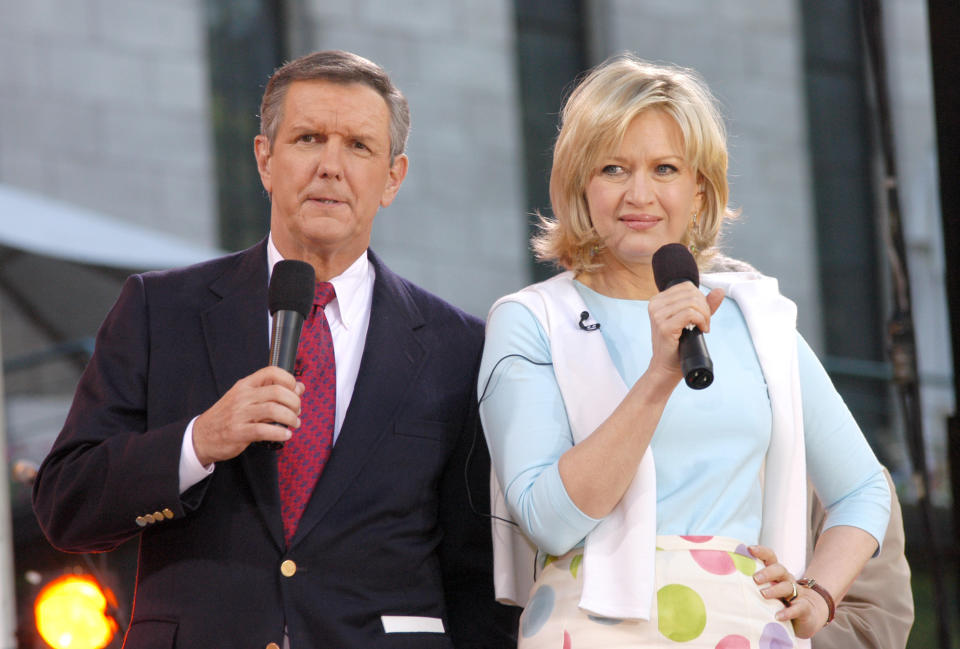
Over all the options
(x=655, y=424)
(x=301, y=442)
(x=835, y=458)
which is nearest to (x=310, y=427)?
(x=301, y=442)

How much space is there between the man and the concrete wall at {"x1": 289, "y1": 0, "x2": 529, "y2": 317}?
4.82 meters

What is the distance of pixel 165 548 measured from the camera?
2.39m

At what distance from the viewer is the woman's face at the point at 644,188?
7.59ft

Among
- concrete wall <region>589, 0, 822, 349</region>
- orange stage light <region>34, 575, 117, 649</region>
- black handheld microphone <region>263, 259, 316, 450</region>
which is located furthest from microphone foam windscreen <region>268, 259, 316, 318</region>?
concrete wall <region>589, 0, 822, 349</region>

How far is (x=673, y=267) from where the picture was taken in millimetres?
2100

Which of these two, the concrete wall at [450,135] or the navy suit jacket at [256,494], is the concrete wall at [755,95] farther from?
the navy suit jacket at [256,494]

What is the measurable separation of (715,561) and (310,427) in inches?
32.3

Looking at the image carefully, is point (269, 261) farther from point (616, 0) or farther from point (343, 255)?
point (616, 0)

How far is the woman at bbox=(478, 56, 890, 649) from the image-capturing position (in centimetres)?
204

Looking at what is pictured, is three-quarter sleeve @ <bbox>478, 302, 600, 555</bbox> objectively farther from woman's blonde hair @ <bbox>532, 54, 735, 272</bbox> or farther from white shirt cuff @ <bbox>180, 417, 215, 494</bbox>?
white shirt cuff @ <bbox>180, 417, 215, 494</bbox>

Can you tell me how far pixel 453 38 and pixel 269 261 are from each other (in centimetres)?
542

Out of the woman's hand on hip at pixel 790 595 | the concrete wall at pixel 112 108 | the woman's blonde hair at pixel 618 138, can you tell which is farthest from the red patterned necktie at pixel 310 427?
the concrete wall at pixel 112 108

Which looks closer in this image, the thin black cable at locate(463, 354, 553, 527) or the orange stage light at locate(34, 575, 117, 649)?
the thin black cable at locate(463, 354, 553, 527)

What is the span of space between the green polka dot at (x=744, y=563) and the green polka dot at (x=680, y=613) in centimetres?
9
